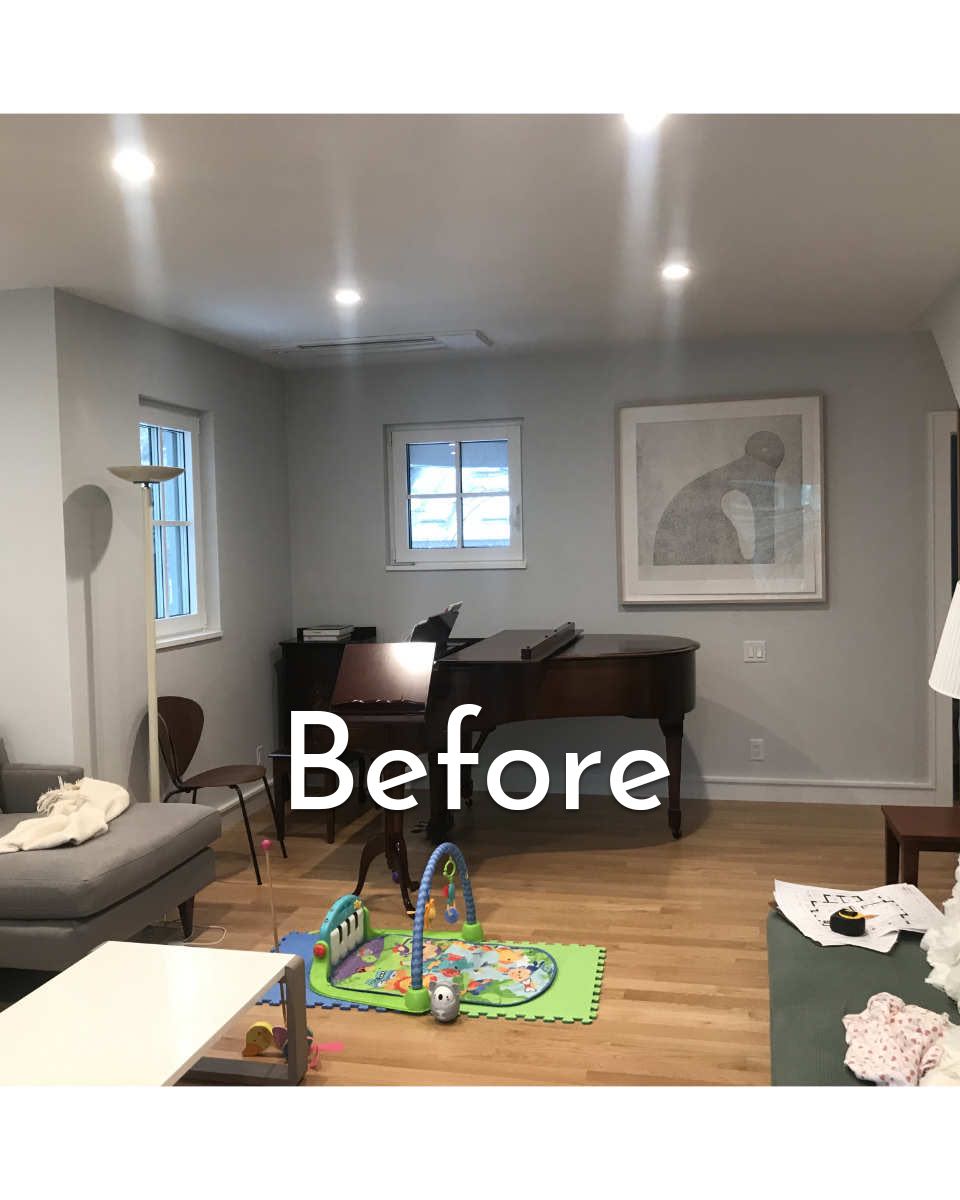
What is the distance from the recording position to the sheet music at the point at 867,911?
251 cm

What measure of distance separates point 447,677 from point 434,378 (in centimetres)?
217

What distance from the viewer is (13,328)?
13.1 ft

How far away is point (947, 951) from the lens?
2.21m

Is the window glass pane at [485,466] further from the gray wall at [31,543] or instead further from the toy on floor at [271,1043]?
the toy on floor at [271,1043]

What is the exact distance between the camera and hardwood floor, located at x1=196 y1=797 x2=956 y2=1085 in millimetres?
2770

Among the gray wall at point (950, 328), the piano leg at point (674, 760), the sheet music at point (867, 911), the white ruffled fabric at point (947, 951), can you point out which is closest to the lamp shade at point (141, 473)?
the piano leg at point (674, 760)

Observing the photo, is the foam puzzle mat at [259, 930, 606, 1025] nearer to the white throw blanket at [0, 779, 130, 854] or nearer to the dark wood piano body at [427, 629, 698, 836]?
the white throw blanket at [0, 779, 130, 854]

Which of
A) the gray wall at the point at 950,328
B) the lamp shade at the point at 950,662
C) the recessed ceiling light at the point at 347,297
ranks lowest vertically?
the lamp shade at the point at 950,662

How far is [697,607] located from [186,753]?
2692 mm

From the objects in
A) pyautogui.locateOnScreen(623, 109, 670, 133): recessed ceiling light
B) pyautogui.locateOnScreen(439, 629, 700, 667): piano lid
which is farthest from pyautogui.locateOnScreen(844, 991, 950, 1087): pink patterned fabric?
pyautogui.locateOnScreen(439, 629, 700, 667): piano lid

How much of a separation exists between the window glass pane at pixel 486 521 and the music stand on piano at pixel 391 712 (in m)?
1.66

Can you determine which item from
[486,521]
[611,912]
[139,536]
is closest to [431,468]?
[486,521]

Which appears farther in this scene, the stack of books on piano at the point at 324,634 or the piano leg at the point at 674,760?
the stack of books on piano at the point at 324,634

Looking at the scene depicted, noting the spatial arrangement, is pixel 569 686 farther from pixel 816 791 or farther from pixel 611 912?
pixel 816 791
